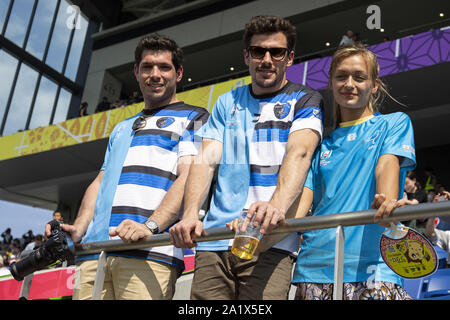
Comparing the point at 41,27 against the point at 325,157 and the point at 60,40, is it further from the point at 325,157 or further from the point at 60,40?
the point at 325,157

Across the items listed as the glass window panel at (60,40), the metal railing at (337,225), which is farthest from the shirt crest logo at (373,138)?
the glass window panel at (60,40)

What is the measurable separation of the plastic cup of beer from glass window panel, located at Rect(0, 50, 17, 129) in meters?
15.6

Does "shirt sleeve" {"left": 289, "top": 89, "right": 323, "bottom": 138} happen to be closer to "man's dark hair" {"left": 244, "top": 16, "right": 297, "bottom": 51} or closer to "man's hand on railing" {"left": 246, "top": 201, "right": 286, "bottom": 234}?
"man's dark hair" {"left": 244, "top": 16, "right": 297, "bottom": 51}

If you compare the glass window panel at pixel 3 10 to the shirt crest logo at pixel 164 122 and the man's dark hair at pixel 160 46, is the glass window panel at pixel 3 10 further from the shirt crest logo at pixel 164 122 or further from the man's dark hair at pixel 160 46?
the shirt crest logo at pixel 164 122

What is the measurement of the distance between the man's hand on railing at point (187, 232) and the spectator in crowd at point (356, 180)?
34cm

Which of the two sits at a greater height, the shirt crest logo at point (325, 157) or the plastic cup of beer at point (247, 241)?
the shirt crest logo at point (325, 157)

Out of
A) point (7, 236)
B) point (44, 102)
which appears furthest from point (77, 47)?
point (7, 236)

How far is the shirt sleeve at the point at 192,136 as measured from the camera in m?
1.79

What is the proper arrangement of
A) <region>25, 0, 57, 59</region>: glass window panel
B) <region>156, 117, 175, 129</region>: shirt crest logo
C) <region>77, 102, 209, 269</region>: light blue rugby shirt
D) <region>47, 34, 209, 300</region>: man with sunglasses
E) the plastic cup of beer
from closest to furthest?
the plastic cup of beer → <region>47, 34, 209, 300</region>: man with sunglasses → <region>77, 102, 209, 269</region>: light blue rugby shirt → <region>156, 117, 175, 129</region>: shirt crest logo → <region>25, 0, 57, 59</region>: glass window panel

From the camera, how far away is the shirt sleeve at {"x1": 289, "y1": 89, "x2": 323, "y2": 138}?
5.00 feet

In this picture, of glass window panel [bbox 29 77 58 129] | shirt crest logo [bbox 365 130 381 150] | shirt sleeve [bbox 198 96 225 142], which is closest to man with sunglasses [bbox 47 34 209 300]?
shirt sleeve [bbox 198 96 225 142]

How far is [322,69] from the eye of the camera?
9.13 metres
